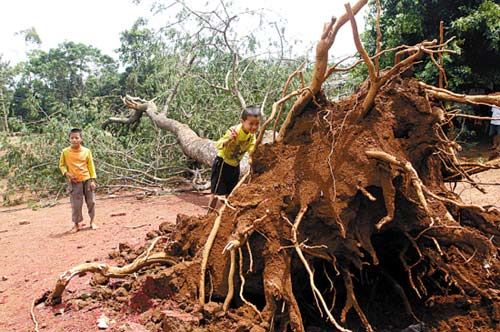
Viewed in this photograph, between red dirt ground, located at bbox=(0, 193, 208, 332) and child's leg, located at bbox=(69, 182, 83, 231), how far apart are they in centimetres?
18

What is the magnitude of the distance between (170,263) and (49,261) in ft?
6.00

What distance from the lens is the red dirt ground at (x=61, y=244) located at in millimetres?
3094

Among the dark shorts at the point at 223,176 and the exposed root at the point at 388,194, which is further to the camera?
the dark shorts at the point at 223,176

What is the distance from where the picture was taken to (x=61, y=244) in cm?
524

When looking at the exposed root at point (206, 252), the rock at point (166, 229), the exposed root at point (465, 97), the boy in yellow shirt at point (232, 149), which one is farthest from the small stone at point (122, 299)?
the exposed root at point (465, 97)

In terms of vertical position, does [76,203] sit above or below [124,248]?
above

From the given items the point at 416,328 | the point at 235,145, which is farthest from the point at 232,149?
the point at 416,328

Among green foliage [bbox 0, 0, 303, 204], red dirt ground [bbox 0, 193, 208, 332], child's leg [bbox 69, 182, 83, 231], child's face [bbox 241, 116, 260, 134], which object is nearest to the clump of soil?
red dirt ground [bbox 0, 193, 208, 332]

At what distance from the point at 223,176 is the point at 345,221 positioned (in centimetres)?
222

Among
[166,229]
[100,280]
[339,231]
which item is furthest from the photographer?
[166,229]

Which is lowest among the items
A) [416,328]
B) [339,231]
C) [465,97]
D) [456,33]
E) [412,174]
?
[416,328]

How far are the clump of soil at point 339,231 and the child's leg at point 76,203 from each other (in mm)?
2977

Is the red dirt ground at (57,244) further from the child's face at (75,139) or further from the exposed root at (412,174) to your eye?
the exposed root at (412,174)

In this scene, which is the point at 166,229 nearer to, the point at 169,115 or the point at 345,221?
the point at 345,221
